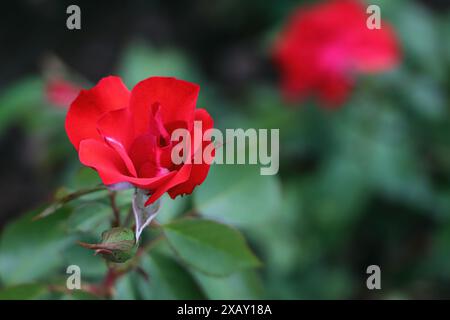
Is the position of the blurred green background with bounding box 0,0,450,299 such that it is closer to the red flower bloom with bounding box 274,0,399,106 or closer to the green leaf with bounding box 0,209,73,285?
the red flower bloom with bounding box 274,0,399,106

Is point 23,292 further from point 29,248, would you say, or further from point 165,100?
point 165,100

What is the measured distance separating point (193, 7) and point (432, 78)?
106 centimetres

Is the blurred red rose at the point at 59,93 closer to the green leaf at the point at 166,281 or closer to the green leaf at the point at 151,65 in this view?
the green leaf at the point at 151,65

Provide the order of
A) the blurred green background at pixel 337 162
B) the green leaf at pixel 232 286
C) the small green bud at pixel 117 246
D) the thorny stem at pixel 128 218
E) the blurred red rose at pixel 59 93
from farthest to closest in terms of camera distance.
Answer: the blurred green background at pixel 337 162 → the blurred red rose at pixel 59 93 → the green leaf at pixel 232 286 → the thorny stem at pixel 128 218 → the small green bud at pixel 117 246

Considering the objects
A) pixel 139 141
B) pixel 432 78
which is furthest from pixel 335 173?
pixel 139 141

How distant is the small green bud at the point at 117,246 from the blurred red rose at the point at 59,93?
1.00m

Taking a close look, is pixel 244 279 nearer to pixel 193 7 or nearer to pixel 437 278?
pixel 437 278

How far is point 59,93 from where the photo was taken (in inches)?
63.1

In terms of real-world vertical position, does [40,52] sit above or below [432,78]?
above

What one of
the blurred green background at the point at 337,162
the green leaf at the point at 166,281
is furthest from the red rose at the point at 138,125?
the blurred green background at the point at 337,162

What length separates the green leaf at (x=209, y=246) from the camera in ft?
2.62

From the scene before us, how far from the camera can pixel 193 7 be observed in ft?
8.61

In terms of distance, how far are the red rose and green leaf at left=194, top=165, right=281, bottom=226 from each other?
1.05ft

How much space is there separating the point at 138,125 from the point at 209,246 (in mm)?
217
